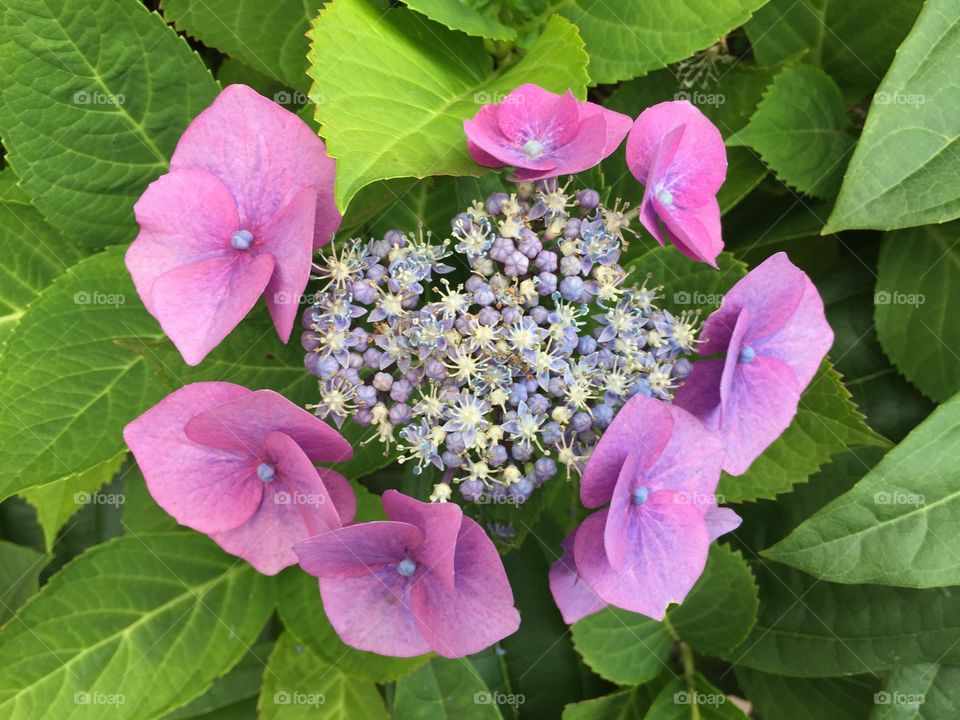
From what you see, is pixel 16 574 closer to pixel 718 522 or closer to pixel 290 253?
pixel 290 253

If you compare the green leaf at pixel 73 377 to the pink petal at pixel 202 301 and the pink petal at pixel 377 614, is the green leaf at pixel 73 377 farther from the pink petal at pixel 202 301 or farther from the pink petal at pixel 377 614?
the pink petal at pixel 377 614

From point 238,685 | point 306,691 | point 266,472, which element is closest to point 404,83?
point 266,472

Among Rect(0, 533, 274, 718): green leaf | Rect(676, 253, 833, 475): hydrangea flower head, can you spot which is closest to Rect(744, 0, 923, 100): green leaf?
Rect(676, 253, 833, 475): hydrangea flower head

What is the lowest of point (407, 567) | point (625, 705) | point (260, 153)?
point (625, 705)

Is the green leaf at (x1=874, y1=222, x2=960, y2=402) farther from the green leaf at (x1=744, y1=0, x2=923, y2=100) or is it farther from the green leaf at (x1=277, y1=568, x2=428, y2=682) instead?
the green leaf at (x1=277, y1=568, x2=428, y2=682)

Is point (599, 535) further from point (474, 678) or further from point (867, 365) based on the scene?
point (867, 365)

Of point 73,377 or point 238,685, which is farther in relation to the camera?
point 238,685
